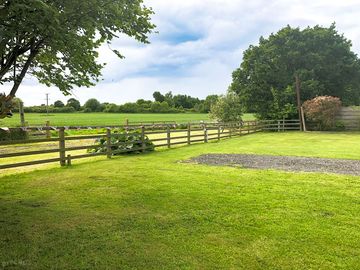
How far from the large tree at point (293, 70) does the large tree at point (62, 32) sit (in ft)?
85.9

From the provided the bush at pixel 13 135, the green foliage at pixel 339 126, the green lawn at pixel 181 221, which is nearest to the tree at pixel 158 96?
the green foliage at pixel 339 126

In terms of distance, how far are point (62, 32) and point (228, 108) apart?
29343 mm

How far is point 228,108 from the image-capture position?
33.3 metres

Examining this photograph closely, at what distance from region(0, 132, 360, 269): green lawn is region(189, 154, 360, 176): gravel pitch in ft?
3.17

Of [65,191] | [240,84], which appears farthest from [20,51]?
[240,84]

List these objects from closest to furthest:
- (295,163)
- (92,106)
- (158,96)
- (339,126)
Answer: (295,163) < (339,126) < (92,106) < (158,96)

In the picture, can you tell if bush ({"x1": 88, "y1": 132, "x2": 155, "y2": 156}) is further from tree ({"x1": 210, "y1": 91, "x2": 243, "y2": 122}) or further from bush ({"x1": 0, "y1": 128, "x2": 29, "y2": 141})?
tree ({"x1": 210, "y1": 91, "x2": 243, "y2": 122})

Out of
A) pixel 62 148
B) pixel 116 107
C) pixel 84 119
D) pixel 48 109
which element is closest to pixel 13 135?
pixel 62 148

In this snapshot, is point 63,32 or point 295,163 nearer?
point 63,32

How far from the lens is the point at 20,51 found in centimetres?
541

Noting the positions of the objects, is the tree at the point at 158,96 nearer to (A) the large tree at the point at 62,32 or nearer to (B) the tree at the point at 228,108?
(B) the tree at the point at 228,108

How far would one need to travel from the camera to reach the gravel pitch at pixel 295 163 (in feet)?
28.9

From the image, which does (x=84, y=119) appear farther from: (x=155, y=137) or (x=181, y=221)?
(x=181, y=221)

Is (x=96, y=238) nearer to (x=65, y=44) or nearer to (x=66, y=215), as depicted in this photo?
(x=66, y=215)
